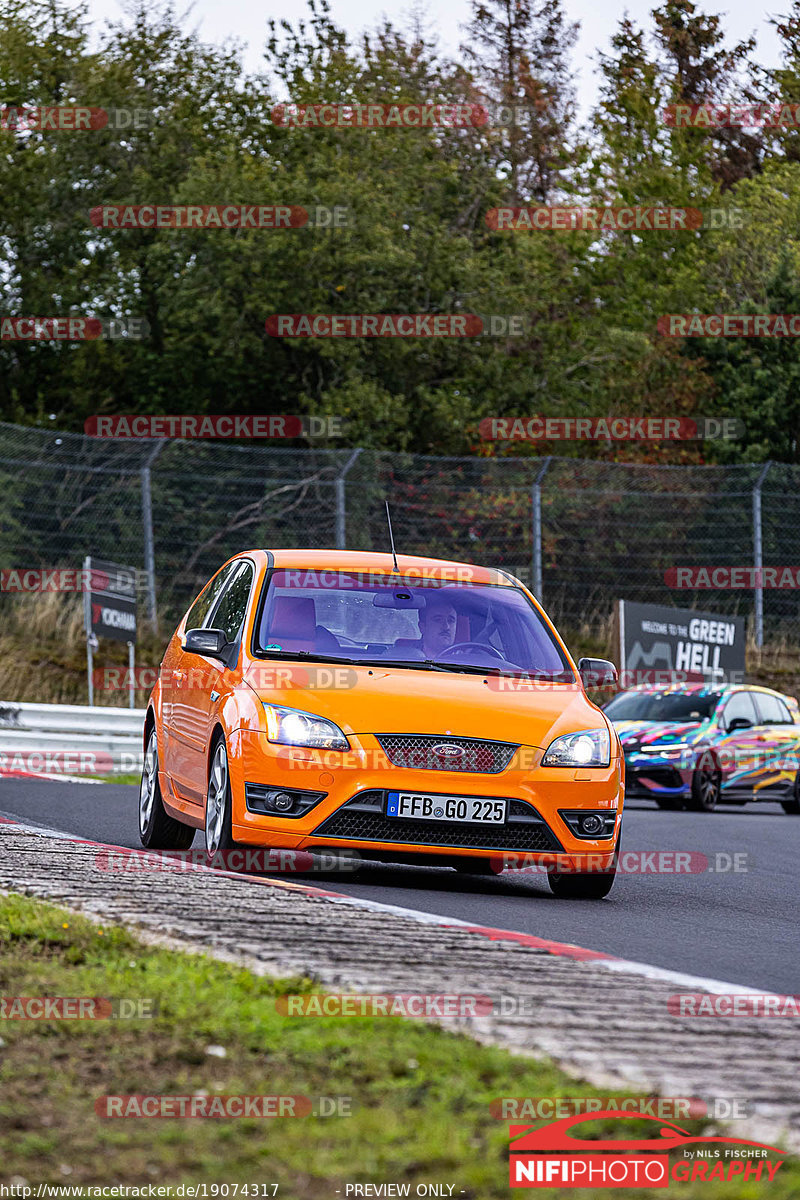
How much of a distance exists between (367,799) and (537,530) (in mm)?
18445

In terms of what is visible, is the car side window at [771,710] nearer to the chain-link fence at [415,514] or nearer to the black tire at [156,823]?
the chain-link fence at [415,514]

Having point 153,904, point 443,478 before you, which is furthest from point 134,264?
point 153,904

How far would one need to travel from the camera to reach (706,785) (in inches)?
816

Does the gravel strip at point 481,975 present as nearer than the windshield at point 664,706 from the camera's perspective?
Yes

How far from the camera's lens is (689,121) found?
49281 mm

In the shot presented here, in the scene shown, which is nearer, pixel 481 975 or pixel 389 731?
pixel 481 975

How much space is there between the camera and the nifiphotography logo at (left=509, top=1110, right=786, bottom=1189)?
3566 mm

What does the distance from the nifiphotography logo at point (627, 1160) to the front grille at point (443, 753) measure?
4.89 metres

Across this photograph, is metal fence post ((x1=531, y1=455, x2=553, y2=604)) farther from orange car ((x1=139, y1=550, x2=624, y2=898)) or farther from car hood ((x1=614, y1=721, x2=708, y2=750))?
orange car ((x1=139, y1=550, x2=624, y2=898))

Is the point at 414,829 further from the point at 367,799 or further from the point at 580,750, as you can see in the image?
the point at 580,750

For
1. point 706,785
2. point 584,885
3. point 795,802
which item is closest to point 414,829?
point 584,885

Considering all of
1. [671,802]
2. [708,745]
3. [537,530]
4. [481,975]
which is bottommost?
[671,802]

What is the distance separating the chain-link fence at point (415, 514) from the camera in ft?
80.7

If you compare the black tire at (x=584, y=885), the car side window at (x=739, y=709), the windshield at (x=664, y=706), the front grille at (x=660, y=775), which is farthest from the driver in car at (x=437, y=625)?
the car side window at (x=739, y=709)
